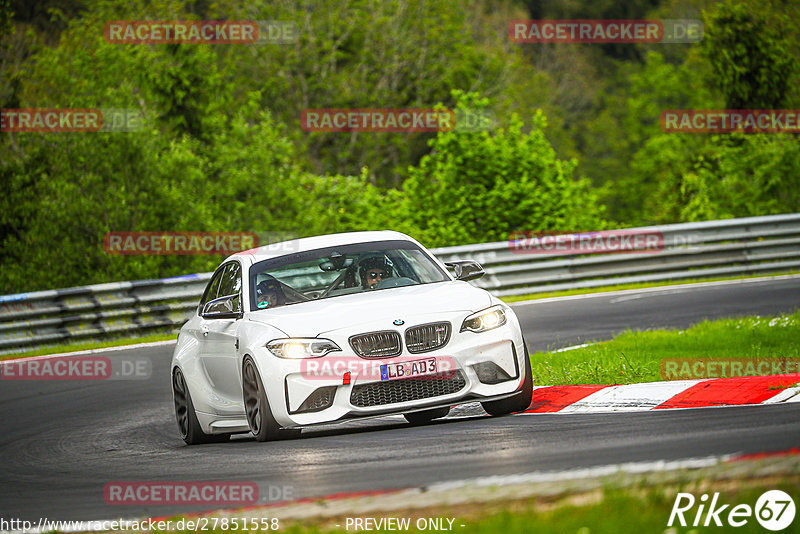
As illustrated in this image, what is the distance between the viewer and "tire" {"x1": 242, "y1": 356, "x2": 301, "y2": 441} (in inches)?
335

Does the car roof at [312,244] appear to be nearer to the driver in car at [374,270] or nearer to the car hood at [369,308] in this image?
the driver in car at [374,270]

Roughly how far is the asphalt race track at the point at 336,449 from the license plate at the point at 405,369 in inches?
15.9

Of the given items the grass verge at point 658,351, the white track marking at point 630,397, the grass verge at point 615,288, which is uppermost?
the white track marking at point 630,397

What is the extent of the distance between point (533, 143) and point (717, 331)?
51.7ft

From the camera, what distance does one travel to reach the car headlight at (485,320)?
28.3 feet

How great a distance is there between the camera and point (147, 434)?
416 inches

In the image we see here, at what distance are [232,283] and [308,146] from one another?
3767 centimetres

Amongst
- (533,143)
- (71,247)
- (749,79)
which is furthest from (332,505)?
(749,79)

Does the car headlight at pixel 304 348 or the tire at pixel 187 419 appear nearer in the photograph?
the car headlight at pixel 304 348

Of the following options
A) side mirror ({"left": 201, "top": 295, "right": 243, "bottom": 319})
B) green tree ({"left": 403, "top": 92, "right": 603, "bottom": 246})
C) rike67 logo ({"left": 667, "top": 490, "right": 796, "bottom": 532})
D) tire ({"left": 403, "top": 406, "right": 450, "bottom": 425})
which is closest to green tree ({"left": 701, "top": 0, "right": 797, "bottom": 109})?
green tree ({"left": 403, "top": 92, "right": 603, "bottom": 246})

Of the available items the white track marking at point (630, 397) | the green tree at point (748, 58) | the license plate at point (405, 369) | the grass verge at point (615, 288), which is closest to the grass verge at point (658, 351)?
the white track marking at point (630, 397)

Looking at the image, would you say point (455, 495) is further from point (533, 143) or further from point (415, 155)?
point (415, 155)

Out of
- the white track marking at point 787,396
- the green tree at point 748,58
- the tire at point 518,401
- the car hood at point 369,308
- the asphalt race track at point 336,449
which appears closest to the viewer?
the asphalt race track at point 336,449

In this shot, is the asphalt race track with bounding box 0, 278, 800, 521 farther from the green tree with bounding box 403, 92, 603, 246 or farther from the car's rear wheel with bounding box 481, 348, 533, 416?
the green tree with bounding box 403, 92, 603, 246
